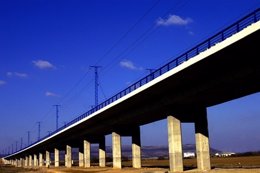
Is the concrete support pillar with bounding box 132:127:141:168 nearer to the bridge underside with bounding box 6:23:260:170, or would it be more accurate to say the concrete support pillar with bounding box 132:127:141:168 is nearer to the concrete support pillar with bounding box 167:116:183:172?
the bridge underside with bounding box 6:23:260:170

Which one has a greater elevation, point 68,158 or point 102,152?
point 102,152

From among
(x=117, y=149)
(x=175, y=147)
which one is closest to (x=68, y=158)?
(x=117, y=149)

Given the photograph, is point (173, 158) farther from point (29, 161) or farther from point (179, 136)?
point (29, 161)

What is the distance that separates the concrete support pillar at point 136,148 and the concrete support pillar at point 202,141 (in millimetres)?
19947

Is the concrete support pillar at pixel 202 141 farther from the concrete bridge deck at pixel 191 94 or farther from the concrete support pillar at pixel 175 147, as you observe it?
the concrete support pillar at pixel 175 147

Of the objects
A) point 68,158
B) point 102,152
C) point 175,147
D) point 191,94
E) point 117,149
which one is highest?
point 191,94

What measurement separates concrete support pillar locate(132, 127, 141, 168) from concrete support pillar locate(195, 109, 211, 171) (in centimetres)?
1995

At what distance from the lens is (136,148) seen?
64250mm

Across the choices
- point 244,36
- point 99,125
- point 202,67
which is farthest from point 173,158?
point 99,125

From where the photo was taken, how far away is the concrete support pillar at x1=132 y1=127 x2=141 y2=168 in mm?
63188

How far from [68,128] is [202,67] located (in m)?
50.4

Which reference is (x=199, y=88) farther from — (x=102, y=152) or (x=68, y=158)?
(x=68, y=158)

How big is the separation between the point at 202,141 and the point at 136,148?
21179 millimetres

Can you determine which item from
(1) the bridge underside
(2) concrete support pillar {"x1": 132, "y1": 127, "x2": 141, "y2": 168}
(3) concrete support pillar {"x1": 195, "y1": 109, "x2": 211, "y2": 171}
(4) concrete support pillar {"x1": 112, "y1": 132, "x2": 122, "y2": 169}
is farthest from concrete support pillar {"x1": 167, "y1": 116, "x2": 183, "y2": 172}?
(4) concrete support pillar {"x1": 112, "y1": 132, "x2": 122, "y2": 169}
